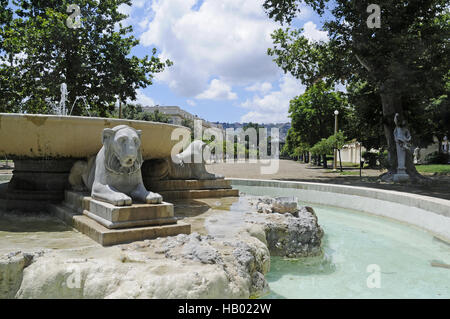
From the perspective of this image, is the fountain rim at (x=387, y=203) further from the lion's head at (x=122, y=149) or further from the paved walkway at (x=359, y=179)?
the lion's head at (x=122, y=149)

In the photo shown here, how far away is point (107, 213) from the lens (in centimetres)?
377

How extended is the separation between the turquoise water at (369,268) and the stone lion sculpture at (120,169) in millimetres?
1927

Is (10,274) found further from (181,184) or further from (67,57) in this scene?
(67,57)

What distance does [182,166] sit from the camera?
305 inches

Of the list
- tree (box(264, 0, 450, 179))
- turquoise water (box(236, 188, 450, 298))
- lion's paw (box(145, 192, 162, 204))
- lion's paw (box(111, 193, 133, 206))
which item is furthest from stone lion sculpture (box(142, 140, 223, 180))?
tree (box(264, 0, 450, 179))

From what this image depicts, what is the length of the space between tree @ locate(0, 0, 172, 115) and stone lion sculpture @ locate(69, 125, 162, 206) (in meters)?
13.6

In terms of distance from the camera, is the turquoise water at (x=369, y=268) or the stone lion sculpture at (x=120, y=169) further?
the stone lion sculpture at (x=120, y=169)

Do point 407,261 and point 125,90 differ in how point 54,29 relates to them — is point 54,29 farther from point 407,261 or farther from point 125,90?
point 407,261

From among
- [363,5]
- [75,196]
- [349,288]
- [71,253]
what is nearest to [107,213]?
[71,253]

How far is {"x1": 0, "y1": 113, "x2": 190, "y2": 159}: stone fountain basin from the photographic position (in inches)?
191

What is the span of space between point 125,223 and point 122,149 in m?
0.94

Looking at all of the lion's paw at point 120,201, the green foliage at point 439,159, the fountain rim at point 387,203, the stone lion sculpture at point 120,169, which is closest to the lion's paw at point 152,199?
the stone lion sculpture at point 120,169

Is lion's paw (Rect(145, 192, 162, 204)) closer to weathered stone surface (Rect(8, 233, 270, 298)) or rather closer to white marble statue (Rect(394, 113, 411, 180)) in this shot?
weathered stone surface (Rect(8, 233, 270, 298))

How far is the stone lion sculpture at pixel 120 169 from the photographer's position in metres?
4.07
